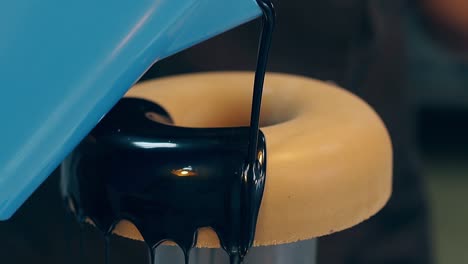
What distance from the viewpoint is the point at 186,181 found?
1.13ft

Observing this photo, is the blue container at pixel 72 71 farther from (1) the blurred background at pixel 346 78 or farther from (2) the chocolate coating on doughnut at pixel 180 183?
(1) the blurred background at pixel 346 78

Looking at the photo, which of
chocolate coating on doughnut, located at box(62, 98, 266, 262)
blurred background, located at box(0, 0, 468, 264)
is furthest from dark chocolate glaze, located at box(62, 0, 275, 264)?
blurred background, located at box(0, 0, 468, 264)

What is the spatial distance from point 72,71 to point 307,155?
136mm

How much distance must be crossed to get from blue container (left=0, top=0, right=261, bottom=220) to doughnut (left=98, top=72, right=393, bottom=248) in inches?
3.3

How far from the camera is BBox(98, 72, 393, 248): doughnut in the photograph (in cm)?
36

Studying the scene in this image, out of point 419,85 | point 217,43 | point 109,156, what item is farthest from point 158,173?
point 419,85

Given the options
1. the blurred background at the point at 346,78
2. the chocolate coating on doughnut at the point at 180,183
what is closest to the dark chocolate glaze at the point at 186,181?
the chocolate coating on doughnut at the point at 180,183

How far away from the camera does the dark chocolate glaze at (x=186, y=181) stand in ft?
1.13

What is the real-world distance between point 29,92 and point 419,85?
118 cm

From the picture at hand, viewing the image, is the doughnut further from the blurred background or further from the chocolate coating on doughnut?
the blurred background

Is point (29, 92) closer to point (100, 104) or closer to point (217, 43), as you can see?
point (100, 104)

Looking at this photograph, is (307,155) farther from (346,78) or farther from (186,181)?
(346,78)

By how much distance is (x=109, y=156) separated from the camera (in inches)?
14.3

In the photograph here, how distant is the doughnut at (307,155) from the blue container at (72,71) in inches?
3.3
